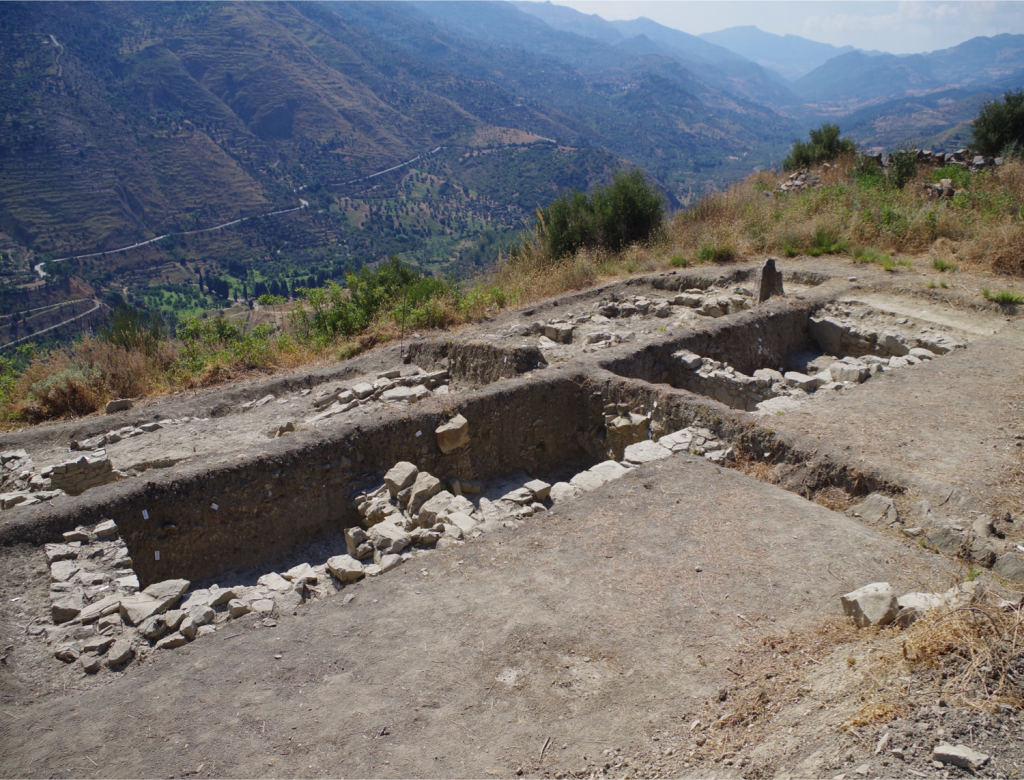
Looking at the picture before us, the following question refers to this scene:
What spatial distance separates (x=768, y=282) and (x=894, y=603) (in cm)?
840

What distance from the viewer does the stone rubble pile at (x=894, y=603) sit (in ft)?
9.90

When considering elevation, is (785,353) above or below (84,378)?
above

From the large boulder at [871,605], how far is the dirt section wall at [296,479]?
419 cm

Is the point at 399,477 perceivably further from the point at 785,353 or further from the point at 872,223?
the point at 872,223

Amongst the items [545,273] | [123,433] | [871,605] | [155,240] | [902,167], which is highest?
[902,167]

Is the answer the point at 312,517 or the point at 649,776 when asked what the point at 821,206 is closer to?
the point at 312,517

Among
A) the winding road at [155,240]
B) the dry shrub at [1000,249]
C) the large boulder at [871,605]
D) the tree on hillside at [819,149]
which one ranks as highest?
the tree on hillside at [819,149]

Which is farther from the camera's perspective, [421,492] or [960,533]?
[421,492]

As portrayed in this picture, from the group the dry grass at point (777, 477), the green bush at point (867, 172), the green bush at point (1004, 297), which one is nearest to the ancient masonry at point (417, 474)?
the dry grass at point (777, 477)

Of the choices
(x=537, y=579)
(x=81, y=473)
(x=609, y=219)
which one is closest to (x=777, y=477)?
(x=537, y=579)

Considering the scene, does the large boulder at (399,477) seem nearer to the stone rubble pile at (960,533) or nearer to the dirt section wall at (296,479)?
the dirt section wall at (296,479)

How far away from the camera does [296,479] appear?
229 inches

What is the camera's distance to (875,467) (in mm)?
4973

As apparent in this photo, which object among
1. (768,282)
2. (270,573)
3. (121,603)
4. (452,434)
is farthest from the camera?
(768,282)
